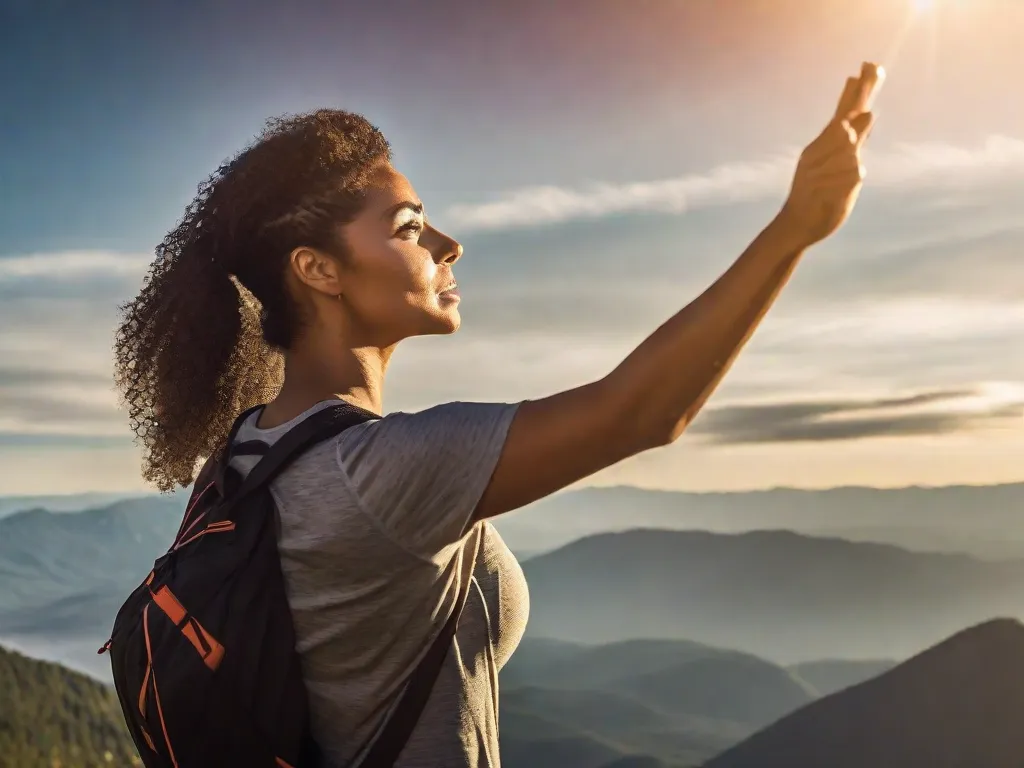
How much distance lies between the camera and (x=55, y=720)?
5.73 metres

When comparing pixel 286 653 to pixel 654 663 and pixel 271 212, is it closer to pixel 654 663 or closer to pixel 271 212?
pixel 271 212

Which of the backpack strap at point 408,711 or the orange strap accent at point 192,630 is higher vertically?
the orange strap accent at point 192,630

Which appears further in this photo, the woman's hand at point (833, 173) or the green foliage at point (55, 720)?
the green foliage at point (55, 720)

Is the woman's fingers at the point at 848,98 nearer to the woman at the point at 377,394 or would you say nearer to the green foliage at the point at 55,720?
the woman at the point at 377,394

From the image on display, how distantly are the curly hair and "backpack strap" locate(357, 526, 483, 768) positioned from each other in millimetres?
577

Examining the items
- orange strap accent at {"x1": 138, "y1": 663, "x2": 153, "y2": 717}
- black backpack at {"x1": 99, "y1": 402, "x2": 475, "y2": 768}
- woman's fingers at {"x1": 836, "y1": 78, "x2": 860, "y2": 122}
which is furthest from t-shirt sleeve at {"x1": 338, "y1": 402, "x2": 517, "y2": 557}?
woman's fingers at {"x1": 836, "y1": 78, "x2": 860, "y2": 122}

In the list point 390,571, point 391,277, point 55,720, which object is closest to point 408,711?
point 390,571

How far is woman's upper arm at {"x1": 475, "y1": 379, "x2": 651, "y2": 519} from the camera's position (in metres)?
1.16

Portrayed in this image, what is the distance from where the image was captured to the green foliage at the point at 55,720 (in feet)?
18.1

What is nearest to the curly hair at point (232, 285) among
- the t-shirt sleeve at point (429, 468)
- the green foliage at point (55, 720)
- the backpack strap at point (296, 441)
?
the backpack strap at point (296, 441)

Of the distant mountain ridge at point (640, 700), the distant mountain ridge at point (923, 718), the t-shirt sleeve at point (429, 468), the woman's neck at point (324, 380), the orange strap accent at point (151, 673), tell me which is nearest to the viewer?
the t-shirt sleeve at point (429, 468)

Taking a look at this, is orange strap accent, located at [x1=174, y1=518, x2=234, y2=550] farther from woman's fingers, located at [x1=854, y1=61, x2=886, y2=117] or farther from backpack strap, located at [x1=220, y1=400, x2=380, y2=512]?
woman's fingers, located at [x1=854, y1=61, x2=886, y2=117]

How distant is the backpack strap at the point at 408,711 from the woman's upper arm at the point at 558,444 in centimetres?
25

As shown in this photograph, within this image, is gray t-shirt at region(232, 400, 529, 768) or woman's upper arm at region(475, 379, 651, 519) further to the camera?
gray t-shirt at region(232, 400, 529, 768)
